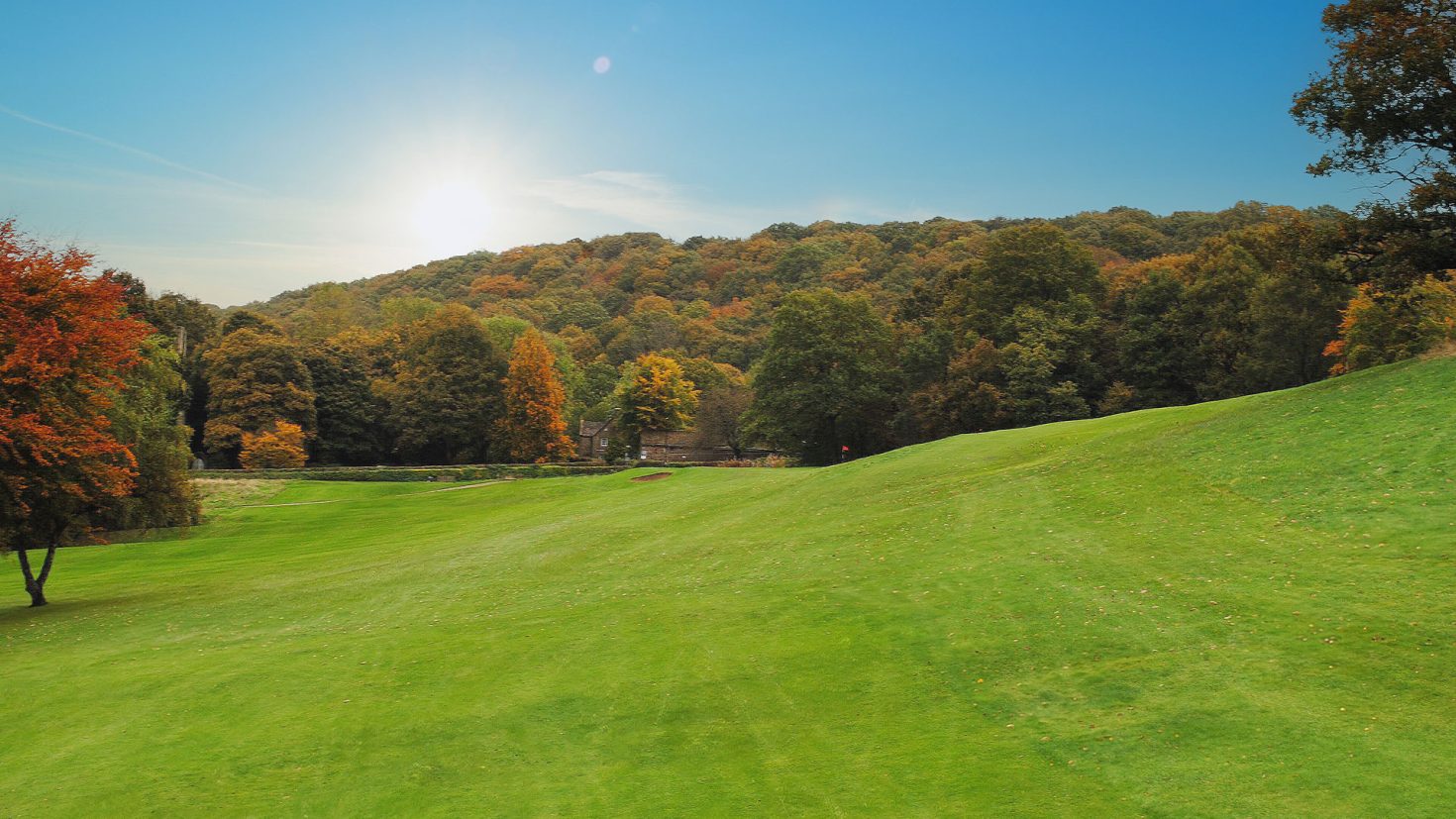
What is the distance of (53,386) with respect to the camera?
25734mm

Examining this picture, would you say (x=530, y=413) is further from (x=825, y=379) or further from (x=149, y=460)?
(x=149, y=460)

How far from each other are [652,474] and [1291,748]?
4906 centimetres

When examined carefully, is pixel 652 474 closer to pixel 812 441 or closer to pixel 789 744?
pixel 812 441

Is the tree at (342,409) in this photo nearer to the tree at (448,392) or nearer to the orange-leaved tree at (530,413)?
the tree at (448,392)

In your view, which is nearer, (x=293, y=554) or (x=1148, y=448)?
(x=1148, y=448)

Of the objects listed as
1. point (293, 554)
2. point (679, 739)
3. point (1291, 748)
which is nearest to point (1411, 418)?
point (1291, 748)

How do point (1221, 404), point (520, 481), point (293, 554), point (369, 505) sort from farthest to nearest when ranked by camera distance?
point (520, 481), point (369, 505), point (293, 554), point (1221, 404)

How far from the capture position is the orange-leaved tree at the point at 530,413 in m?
91.1

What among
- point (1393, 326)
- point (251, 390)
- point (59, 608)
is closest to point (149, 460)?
point (59, 608)

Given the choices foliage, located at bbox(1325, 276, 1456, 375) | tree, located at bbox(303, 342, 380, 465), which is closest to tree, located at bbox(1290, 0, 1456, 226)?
foliage, located at bbox(1325, 276, 1456, 375)

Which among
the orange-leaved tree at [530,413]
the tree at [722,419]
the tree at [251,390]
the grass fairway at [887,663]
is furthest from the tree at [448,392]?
the grass fairway at [887,663]

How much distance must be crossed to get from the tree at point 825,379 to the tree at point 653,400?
18.7 meters

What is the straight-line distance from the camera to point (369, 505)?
57125 millimetres

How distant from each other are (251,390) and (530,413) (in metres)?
24.3
